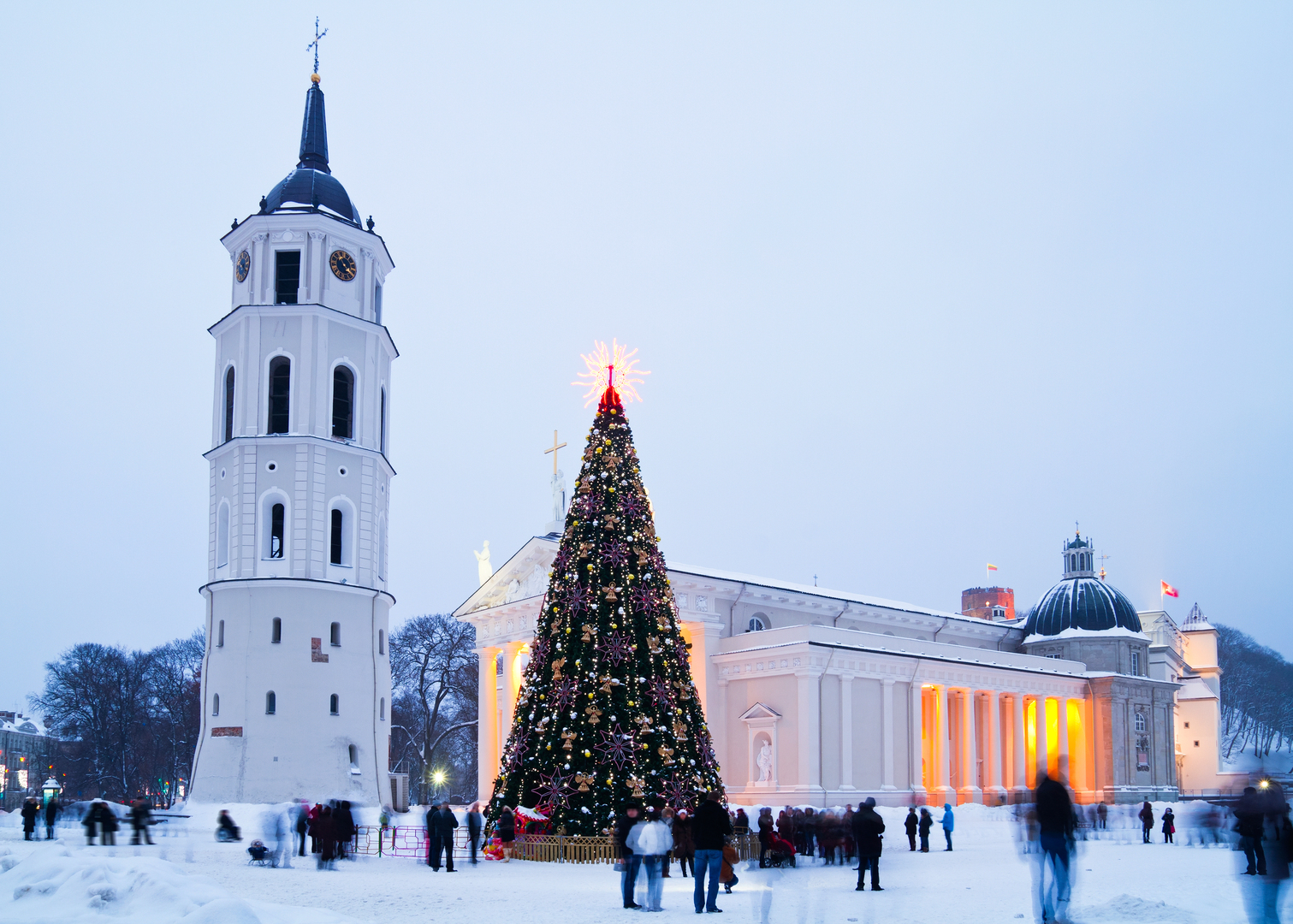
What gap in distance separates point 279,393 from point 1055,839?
37.1 metres

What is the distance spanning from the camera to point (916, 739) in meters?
46.6

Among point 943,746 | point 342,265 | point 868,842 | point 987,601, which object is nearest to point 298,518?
point 342,265

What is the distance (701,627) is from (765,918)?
114 feet

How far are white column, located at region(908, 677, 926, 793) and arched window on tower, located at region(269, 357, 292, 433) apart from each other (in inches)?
1008

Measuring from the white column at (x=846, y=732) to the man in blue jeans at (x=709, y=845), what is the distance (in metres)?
30.3

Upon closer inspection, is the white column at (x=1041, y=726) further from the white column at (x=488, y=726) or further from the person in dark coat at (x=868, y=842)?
the person in dark coat at (x=868, y=842)

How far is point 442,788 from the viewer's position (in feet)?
288

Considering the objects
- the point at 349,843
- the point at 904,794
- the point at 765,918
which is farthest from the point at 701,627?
the point at 765,918

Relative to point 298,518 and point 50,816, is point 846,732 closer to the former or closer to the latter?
point 298,518

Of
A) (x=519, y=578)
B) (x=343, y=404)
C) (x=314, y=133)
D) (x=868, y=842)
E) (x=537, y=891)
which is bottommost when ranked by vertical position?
(x=537, y=891)

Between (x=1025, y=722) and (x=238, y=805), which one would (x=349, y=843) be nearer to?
(x=238, y=805)

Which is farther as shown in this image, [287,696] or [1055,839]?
[287,696]

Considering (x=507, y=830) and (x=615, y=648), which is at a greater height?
(x=615, y=648)

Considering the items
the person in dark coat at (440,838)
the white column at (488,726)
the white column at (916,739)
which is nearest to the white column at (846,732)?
the white column at (916,739)
